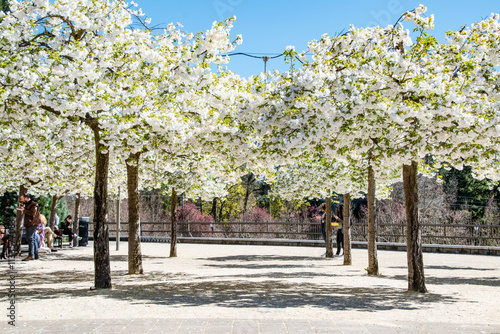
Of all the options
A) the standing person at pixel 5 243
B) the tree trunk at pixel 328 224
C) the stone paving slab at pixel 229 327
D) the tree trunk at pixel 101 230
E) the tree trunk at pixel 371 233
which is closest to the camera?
the stone paving slab at pixel 229 327

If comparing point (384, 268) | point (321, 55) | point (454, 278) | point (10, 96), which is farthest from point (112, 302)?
point (384, 268)

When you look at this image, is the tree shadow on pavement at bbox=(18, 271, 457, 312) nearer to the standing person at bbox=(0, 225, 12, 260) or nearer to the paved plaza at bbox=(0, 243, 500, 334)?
the paved plaza at bbox=(0, 243, 500, 334)

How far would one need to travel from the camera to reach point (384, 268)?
15258mm

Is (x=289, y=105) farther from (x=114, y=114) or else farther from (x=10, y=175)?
(x=10, y=175)

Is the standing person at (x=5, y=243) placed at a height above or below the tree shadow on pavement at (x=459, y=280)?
above

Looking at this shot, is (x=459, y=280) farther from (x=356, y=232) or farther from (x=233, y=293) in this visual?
(x=356, y=232)

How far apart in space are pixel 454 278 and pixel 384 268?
288 centimetres

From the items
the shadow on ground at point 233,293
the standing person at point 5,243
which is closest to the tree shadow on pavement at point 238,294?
the shadow on ground at point 233,293

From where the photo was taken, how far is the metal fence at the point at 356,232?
24.8 metres

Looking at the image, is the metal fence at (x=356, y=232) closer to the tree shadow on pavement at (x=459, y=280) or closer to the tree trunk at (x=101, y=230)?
the tree shadow on pavement at (x=459, y=280)

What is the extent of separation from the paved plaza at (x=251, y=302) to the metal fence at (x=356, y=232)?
1099 centimetres

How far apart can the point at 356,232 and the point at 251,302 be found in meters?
20.2

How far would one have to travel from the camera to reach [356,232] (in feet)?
90.2

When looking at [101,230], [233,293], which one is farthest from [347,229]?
[101,230]
